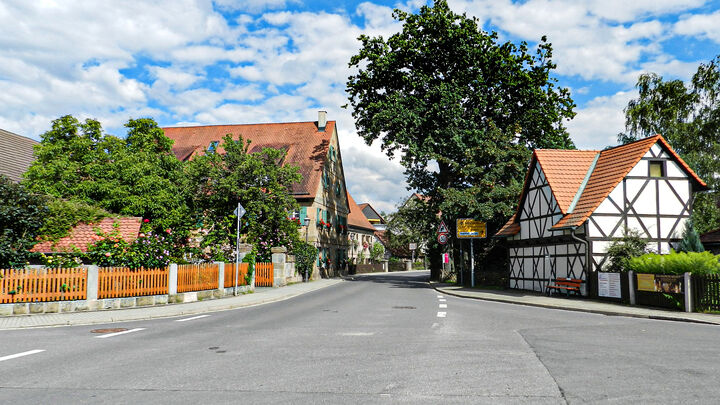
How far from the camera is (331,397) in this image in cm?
597

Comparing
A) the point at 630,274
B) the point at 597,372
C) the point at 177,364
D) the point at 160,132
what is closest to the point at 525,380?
the point at 597,372

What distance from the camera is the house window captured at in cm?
2341

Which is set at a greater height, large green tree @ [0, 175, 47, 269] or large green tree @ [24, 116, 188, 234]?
large green tree @ [24, 116, 188, 234]

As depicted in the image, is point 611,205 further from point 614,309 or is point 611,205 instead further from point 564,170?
point 614,309

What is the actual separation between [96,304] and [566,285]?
17.3m

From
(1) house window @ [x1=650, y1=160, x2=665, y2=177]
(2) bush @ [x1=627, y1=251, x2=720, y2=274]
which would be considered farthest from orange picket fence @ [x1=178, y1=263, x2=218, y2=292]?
(1) house window @ [x1=650, y1=160, x2=665, y2=177]

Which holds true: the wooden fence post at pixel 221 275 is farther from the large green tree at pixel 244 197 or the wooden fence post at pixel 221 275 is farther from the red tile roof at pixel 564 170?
the red tile roof at pixel 564 170

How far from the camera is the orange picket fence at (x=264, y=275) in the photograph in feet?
98.5

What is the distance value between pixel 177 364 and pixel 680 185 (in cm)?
2255

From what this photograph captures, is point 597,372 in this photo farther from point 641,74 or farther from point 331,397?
point 641,74

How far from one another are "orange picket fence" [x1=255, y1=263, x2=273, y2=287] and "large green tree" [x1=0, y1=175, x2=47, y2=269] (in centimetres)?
1251

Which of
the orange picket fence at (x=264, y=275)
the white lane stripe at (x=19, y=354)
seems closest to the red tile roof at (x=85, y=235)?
the orange picket fence at (x=264, y=275)

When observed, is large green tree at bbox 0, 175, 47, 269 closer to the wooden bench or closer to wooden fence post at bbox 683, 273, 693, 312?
the wooden bench

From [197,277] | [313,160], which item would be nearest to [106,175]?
[197,277]
